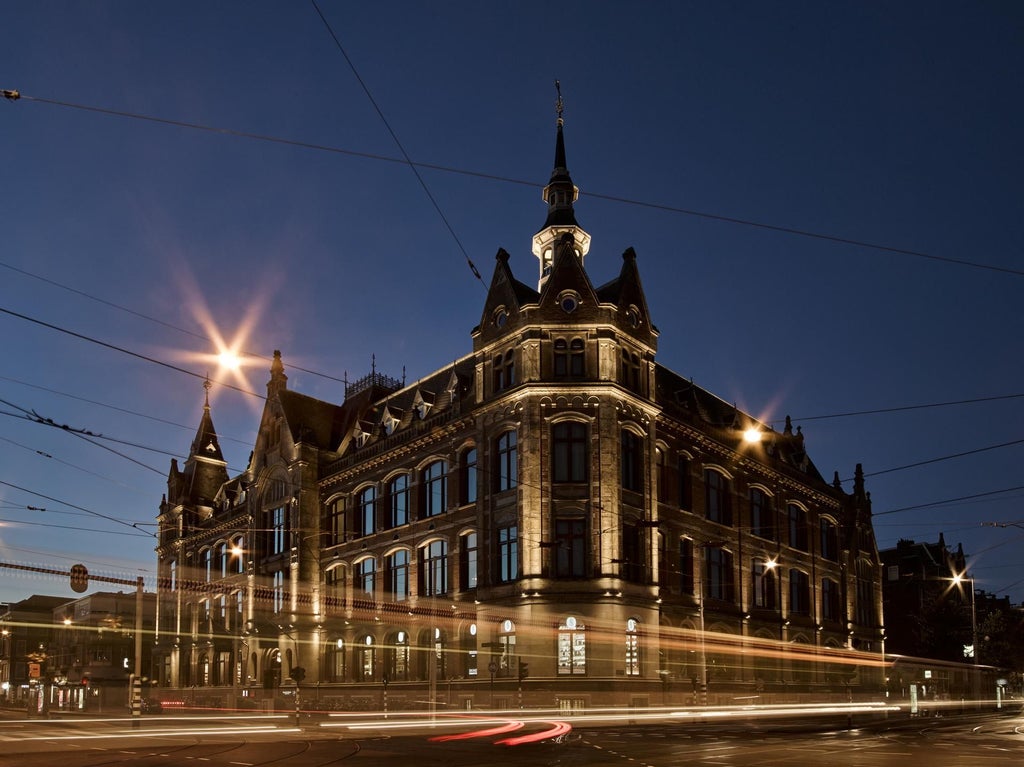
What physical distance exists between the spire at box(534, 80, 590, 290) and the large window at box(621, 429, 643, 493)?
A: 9731 millimetres

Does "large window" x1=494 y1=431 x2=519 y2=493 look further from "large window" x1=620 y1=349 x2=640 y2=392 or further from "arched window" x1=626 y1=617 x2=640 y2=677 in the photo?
"arched window" x1=626 y1=617 x2=640 y2=677

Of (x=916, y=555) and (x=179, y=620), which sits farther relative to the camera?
(x=916, y=555)

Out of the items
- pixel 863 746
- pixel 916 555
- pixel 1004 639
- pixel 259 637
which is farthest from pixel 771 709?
pixel 916 555

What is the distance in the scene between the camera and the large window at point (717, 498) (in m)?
52.9

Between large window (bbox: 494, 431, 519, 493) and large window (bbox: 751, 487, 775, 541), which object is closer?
large window (bbox: 494, 431, 519, 493)

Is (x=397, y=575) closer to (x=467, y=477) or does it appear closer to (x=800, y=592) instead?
(x=467, y=477)

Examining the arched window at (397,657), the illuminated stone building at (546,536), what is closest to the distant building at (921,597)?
the illuminated stone building at (546,536)

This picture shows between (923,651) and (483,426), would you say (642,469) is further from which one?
(923,651)

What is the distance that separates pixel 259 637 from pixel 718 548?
27.1m

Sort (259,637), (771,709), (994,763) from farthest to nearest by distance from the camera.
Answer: (259,637), (771,709), (994,763)

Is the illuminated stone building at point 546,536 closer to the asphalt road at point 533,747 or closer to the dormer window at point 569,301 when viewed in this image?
the dormer window at point 569,301

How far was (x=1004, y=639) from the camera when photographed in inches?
3145

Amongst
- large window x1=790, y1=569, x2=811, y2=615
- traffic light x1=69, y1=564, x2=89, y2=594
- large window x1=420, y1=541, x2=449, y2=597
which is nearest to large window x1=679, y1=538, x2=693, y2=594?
large window x1=420, y1=541, x2=449, y2=597

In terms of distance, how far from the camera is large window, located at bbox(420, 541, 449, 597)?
49344mm
